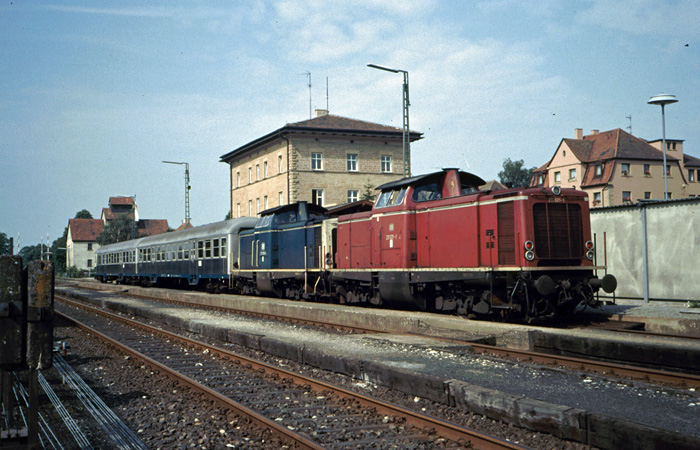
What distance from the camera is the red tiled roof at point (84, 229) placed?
106m

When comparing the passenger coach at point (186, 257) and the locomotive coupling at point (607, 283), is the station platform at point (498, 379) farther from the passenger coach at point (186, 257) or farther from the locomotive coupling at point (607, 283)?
the passenger coach at point (186, 257)

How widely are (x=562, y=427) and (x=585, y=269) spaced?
810cm

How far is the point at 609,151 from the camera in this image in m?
58.9

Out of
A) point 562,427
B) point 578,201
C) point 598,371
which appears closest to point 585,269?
point 578,201

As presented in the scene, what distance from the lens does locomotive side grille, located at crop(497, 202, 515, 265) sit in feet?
41.4

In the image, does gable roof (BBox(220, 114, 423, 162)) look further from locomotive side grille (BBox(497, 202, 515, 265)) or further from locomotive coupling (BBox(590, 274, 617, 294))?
locomotive coupling (BBox(590, 274, 617, 294))

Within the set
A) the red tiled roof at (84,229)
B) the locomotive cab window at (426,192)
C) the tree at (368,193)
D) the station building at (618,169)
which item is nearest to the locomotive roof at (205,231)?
the locomotive cab window at (426,192)

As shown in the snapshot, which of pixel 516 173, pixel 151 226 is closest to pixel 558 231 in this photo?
pixel 516 173

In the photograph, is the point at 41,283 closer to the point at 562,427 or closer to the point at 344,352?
the point at 562,427

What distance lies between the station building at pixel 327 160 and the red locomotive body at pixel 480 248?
95.5 ft

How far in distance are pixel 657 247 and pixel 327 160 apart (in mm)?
32263

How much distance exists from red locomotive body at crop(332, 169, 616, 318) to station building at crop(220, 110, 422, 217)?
2911 centimetres

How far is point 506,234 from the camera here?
12773 mm

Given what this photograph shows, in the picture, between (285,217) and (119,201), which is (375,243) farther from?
(119,201)
